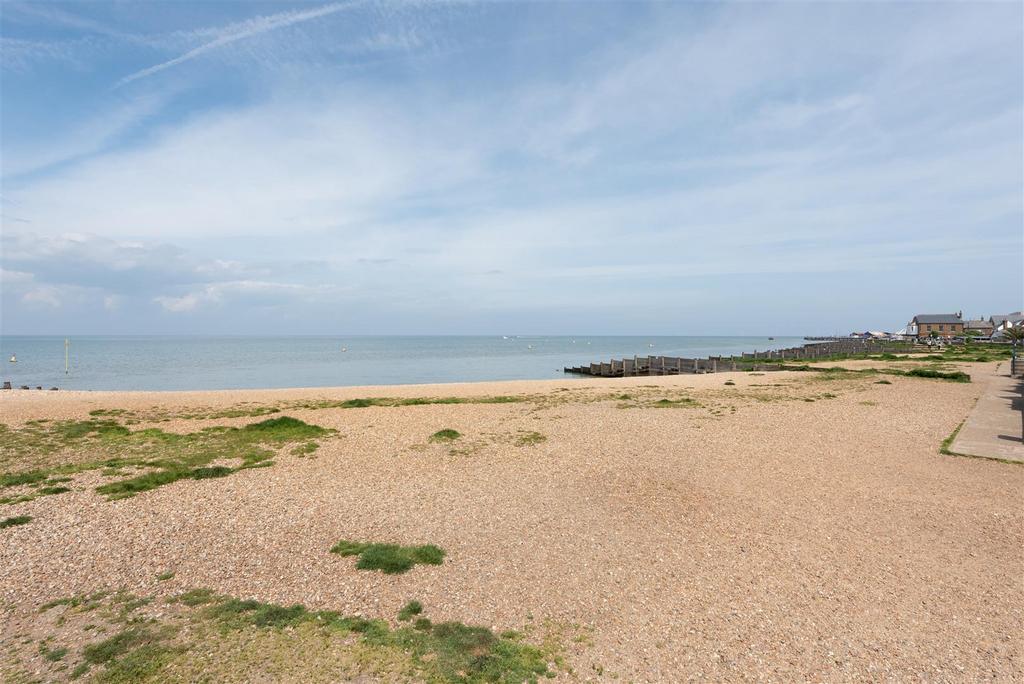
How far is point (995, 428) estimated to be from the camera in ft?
49.7

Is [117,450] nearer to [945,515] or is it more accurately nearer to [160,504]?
[160,504]

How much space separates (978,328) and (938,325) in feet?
24.4

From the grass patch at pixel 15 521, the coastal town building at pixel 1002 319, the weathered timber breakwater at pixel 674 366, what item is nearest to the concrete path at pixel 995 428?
the weathered timber breakwater at pixel 674 366

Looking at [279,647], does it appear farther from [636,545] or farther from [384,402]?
[384,402]

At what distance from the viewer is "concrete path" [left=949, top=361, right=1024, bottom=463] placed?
41.1ft

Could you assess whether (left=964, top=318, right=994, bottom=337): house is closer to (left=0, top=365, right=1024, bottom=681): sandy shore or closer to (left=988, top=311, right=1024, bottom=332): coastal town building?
(left=988, top=311, right=1024, bottom=332): coastal town building

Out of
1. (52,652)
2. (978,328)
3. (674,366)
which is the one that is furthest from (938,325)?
(52,652)

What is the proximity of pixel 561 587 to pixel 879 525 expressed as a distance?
566cm

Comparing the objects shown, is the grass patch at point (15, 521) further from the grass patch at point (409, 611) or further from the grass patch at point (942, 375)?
the grass patch at point (942, 375)

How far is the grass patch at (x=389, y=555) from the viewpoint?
671 cm

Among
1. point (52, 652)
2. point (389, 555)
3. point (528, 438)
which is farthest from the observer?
point (528, 438)

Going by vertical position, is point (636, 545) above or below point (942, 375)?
below

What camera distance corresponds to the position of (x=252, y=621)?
212 inches

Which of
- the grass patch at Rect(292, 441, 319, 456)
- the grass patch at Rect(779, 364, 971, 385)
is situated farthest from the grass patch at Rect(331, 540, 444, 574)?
the grass patch at Rect(779, 364, 971, 385)
